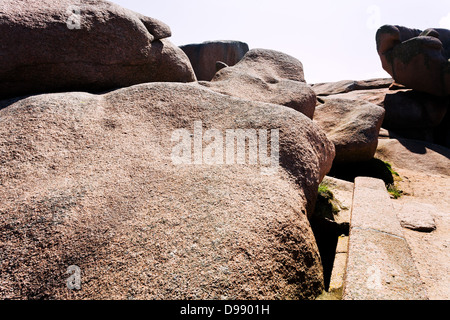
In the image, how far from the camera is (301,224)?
236 cm

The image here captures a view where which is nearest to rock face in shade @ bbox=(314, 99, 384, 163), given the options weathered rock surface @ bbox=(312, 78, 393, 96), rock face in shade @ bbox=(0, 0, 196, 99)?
rock face in shade @ bbox=(0, 0, 196, 99)

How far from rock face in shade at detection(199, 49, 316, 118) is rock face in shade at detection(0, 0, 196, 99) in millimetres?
1392

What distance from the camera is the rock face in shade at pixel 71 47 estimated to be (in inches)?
130

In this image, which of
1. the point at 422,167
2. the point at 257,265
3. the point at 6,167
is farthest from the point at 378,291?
the point at 422,167

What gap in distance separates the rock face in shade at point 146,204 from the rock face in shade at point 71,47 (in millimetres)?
628

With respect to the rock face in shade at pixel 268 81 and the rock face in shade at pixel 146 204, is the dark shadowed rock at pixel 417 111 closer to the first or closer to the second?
the rock face in shade at pixel 268 81

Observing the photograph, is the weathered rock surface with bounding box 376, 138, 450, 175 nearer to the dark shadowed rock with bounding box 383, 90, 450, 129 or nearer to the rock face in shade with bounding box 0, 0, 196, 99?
the dark shadowed rock with bounding box 383, 90, 450, 129

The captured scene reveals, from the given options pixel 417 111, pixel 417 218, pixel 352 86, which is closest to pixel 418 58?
pixel 417 111

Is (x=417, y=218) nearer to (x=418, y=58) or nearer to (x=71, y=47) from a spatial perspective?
(x=71, y=47)

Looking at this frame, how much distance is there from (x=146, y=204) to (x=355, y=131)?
638 centimetres

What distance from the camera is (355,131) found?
279 inches

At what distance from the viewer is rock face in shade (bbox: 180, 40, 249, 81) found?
1673 centimetres
